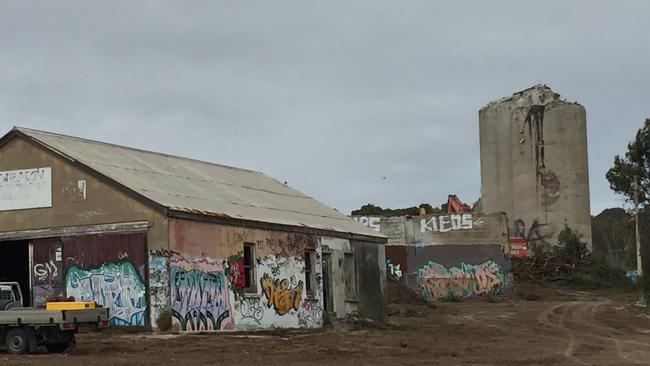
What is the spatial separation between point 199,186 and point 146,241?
6066 millimetres

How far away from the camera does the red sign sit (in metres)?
74.7

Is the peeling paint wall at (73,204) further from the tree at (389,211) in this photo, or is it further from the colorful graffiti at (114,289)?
the tree at (389,211)

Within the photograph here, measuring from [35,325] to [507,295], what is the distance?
4487 centimetres

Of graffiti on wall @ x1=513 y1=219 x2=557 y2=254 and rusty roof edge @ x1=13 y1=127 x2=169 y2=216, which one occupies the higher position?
rusty roof edge @ x1=13 y1=127 x2=169 y2=216

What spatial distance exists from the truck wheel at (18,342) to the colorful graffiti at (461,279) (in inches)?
1660

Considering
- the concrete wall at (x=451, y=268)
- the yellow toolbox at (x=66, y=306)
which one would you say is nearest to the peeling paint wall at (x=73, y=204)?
the yellow toolbox at (x=66, y=306)

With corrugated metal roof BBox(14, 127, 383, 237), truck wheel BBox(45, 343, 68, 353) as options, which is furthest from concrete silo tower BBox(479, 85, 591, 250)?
truck wheel BBox(45, 343, 68, 353)

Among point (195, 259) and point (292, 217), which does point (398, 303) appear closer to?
point (292, 217)

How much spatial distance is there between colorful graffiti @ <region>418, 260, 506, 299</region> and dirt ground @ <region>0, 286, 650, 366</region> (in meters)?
20.7

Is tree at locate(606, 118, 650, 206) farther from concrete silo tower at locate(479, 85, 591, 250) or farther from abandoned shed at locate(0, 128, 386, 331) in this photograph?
abandoned shed at locate(0, 128, 386, 331)

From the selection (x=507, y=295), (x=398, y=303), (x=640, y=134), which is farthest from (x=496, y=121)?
(x=398, y=303)

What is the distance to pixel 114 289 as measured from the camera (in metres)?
27.3

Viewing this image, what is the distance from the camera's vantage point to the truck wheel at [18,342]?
21.0 meters

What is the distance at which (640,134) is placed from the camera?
2569 inches
